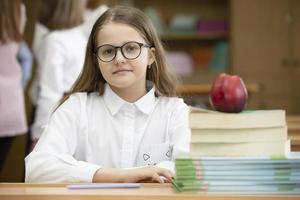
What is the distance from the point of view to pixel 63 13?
298cm

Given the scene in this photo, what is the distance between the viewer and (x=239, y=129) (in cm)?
98

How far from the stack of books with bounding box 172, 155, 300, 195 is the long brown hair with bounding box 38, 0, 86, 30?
216 centimetres

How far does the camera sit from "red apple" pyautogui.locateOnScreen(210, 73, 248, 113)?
1.03 m

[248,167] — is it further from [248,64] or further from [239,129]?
[248,64]

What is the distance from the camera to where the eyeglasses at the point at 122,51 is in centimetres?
147

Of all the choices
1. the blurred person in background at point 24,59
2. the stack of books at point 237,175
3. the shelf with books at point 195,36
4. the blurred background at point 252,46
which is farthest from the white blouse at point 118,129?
the shelf with books at point 195,36

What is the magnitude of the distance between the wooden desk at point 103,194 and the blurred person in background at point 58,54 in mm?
1971

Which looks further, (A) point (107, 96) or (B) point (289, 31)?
(B) point (289, 31)

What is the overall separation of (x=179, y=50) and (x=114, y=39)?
4.16 meters

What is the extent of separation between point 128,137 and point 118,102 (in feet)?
0.35

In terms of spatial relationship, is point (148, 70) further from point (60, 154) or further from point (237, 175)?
point (237, 175)

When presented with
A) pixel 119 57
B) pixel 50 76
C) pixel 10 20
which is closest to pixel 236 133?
pixel 119 57

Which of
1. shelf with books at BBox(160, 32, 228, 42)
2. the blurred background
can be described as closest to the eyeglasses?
the blurred background

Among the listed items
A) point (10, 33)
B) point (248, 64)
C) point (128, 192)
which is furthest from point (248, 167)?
point (248, 64)
